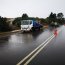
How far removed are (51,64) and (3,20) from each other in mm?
25211

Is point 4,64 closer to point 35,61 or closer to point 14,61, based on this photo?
point 14,61

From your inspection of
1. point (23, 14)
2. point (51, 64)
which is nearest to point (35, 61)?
point (51, 64)

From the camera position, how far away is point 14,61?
8805 mm

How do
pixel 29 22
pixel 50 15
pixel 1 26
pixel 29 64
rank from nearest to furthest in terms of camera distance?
pixel 29 64 → pixel 1 26 → pixel 29 22 → pixel 50 15

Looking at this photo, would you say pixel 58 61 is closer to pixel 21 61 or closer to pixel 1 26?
pixel 21 61

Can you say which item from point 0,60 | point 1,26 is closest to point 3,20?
point 1,26

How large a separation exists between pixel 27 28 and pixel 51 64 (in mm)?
23224

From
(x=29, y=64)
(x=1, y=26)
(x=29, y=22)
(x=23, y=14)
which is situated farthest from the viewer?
(x=23, y=14)

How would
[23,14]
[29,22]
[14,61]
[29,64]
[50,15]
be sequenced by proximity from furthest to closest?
[50,15] → [23,14] → [29,22] → [14,61] → [29,64]

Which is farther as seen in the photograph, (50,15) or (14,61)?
(50,15)

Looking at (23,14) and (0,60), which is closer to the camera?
(0,60)

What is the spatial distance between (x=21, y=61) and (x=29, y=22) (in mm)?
23606

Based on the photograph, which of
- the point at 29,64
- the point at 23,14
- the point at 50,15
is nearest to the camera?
the point at 29,64

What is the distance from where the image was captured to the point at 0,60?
9.09 metres
